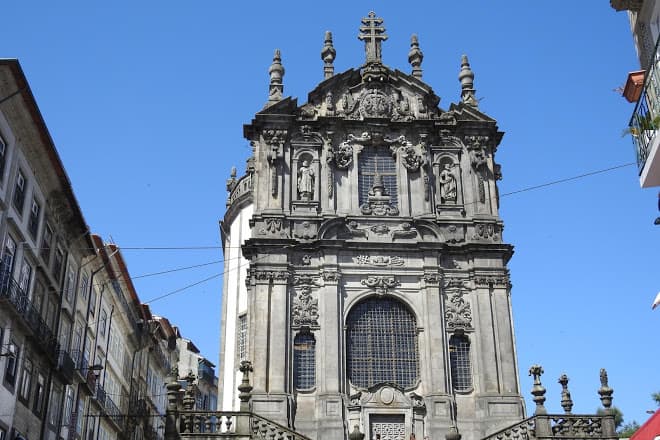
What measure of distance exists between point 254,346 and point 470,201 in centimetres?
867

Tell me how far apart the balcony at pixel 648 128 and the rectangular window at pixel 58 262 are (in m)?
18.6

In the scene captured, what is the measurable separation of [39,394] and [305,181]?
10531 millimetres

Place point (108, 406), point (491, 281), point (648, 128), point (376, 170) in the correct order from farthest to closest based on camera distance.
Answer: point (108, 406)
point (376, 170)
point (491, 281)
point (648, 128)

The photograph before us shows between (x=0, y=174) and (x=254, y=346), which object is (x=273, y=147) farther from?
(x=0, y=174)

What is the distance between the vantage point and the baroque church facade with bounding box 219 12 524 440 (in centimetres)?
2630

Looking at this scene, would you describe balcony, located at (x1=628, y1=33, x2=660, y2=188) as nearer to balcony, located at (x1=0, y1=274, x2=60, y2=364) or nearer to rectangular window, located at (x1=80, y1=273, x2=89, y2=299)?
balcony, located at (x1=0, y1=274, x2=60, y2=364)

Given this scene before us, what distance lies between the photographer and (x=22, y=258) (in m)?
23.5

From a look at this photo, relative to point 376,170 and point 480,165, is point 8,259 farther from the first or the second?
point 480,165

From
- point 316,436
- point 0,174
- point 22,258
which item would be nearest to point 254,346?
point 316,436

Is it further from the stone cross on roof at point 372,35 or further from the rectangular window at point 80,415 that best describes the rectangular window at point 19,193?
the stone cross on roof at point 372,35

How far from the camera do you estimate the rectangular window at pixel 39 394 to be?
965 inches

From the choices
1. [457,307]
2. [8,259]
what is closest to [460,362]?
[457,307]

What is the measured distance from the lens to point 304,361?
27000mm

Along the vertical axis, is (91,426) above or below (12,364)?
above
